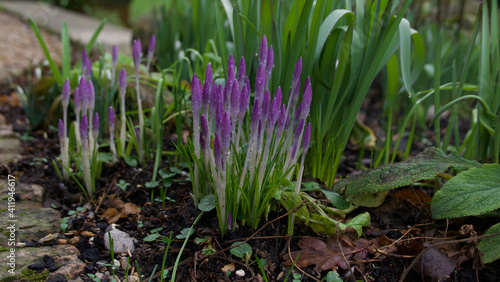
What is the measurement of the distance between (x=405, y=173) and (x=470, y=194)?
0.23m

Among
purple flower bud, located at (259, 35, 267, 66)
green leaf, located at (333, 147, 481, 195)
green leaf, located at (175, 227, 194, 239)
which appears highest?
purple flower bud, located at (259, 35, 267, 66)

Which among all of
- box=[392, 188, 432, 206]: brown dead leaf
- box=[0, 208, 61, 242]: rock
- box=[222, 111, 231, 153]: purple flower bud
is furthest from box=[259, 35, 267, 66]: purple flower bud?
box=[0, 208, 61, 242]: rock

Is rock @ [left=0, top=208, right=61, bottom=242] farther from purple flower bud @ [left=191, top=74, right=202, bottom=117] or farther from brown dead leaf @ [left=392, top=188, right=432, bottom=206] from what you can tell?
brown dead leaf @ [left=392, top=188, right=432, bottom=206]

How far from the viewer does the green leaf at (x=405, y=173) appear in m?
1.55

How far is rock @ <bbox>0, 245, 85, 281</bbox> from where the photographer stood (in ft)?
4.50

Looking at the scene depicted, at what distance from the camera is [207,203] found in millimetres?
1518

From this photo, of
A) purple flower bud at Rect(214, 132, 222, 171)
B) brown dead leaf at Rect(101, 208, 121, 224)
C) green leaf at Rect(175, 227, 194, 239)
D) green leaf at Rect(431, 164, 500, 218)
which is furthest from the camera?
brown dead leaf at Rect(101, 208, 121, 224)

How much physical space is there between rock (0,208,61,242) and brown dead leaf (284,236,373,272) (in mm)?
960

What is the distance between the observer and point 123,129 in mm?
2057

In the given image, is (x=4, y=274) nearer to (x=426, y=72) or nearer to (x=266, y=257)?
(x=266, y=257)

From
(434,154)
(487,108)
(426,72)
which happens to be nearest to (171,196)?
(434,154)

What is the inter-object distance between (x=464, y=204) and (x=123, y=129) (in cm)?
154

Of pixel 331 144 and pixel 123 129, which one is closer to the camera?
pixel 331 144

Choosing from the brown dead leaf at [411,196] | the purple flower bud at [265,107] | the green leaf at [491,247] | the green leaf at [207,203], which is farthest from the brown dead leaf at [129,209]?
the green leaf at [491,247]
